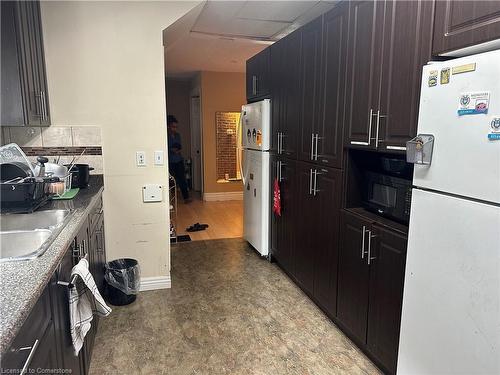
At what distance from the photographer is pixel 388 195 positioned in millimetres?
2082

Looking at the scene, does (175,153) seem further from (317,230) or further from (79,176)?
(317,230)

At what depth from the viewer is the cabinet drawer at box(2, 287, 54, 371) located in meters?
0.88

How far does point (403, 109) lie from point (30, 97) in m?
2.24

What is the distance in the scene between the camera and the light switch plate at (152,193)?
2994mm

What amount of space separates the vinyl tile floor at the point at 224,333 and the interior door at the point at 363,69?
1.33 meters

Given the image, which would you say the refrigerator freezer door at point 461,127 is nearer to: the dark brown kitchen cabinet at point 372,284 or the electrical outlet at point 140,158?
the dark brown kitchen cabinet at point 372,284

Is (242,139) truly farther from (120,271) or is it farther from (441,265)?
(441,265)

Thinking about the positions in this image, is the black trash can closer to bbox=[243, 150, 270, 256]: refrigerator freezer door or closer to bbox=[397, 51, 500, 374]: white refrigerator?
bbox=[243, 150, 270, 256]: refrigerator freezer door

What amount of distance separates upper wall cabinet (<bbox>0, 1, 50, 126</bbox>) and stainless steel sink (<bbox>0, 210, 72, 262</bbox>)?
64cm

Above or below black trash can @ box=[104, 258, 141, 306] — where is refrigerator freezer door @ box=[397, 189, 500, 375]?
above

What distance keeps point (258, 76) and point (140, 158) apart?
1.62m

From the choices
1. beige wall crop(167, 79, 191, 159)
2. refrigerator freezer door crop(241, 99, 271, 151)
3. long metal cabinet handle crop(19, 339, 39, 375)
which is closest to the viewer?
long metal cabinet handle crop(19, 339, 39, 375)

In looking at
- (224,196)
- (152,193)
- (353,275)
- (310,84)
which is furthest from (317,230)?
(224,196)

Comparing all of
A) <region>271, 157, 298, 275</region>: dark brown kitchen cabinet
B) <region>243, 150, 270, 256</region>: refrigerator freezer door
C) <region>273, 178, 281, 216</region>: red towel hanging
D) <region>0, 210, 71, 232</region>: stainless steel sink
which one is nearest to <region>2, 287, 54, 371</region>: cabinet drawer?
<region>0, 210, 71, 232</region>: stainless steel sink
